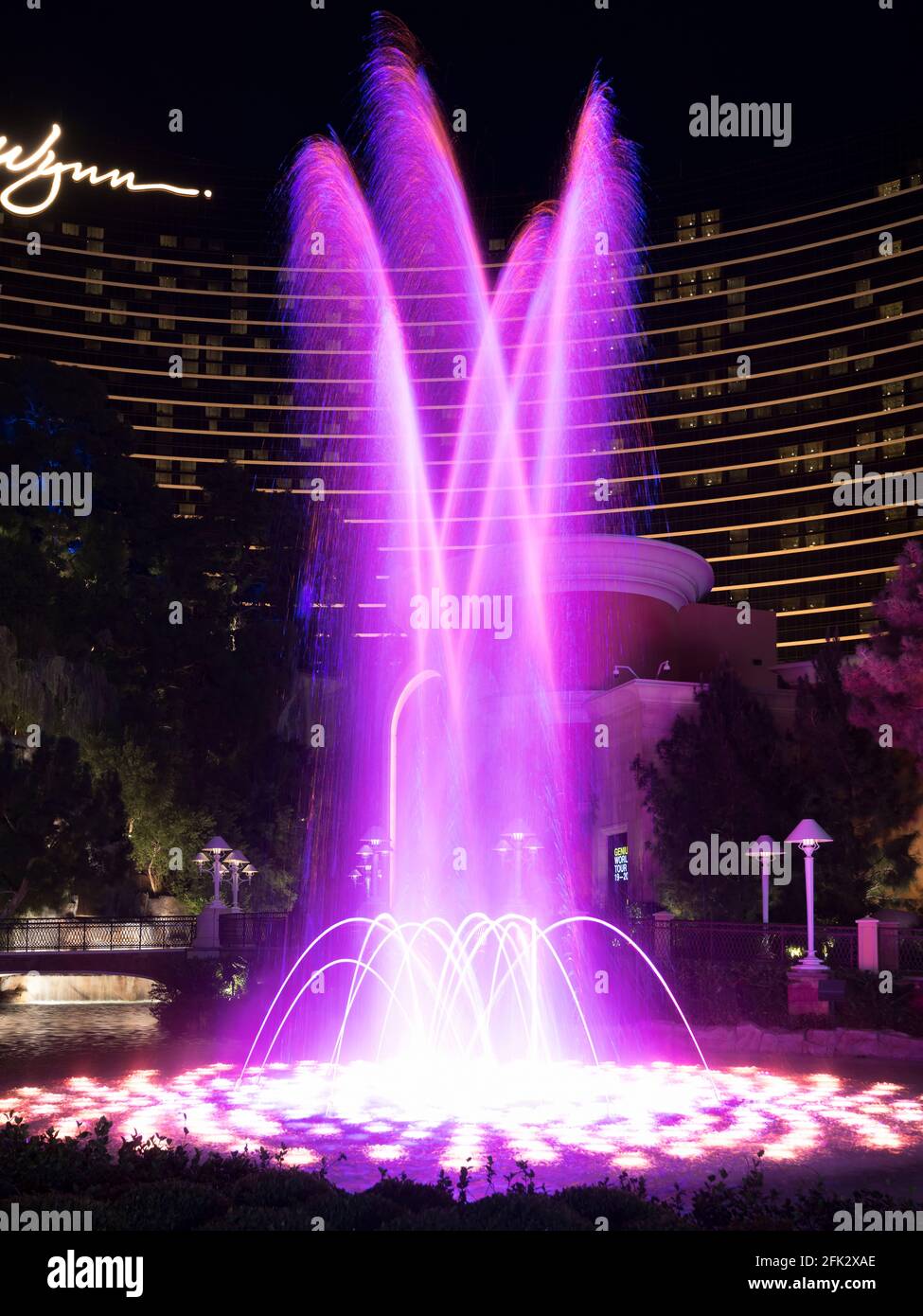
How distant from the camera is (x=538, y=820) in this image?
134 ft

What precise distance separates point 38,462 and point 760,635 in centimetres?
2514

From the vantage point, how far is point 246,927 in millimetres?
28969

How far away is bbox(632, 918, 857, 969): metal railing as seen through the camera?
68.2 ft

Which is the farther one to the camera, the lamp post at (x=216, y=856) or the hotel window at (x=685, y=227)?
the hotel window at (x=685, y=227)

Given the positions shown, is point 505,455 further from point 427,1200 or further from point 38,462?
point 427,1200

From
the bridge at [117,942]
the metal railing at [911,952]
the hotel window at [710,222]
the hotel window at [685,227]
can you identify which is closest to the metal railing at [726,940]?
the metal railing at [911,952]

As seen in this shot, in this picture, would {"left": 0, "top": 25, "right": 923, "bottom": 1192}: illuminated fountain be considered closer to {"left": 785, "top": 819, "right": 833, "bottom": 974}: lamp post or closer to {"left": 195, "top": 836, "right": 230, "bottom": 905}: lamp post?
{"left": 785, "top": 819, "right": 833, "bottom": 974}: lamp post

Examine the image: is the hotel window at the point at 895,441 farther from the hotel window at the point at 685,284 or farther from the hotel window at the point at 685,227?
the hotel window at the point at 685,227

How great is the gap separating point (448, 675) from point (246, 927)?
7679 mm

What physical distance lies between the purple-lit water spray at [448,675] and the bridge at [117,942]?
155 cm

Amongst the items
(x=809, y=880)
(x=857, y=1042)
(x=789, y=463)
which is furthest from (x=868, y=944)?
(x=789, y=463)

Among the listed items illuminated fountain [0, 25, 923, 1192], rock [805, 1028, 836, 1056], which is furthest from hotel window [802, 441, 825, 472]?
rock [805, 1028, 836, 1056]

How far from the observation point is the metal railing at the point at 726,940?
2078 centimetres
